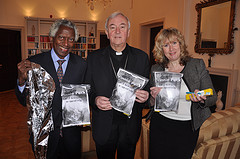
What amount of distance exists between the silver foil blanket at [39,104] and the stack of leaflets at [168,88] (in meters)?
0.82

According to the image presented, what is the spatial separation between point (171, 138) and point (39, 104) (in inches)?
44.5

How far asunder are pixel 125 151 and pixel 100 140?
25 cm

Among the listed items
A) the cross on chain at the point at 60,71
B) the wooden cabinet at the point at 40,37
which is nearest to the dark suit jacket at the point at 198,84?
the cross on chain at the point at 60,71

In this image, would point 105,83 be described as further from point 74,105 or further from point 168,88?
point 168,88

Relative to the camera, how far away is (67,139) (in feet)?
4.67

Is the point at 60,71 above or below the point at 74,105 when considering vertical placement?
above

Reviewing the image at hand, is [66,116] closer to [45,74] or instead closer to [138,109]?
[45,74]

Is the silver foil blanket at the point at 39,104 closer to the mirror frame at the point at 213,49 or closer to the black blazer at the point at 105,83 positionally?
the black blazer at the point at 105,83

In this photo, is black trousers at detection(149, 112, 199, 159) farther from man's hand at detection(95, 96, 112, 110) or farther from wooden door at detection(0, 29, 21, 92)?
wooden door at detection(0, 29, 21, 92)

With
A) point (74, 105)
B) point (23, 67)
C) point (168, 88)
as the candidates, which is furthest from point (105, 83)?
point (23, 67)

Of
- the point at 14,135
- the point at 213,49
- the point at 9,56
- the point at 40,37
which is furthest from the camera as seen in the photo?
the point at 40,37

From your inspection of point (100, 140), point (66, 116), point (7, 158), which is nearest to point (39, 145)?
point (66, 116)

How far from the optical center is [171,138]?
59.3 inches

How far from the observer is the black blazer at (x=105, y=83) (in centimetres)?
148
